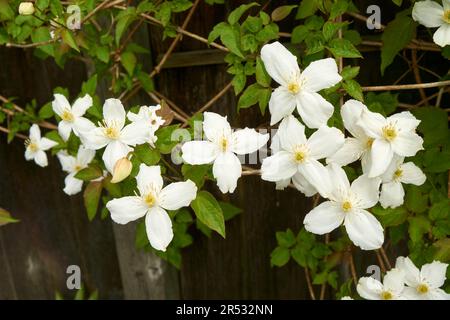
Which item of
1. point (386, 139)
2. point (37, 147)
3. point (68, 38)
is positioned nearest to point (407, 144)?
point (386, 139)

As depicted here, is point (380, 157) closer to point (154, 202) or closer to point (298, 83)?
point (298, 83)

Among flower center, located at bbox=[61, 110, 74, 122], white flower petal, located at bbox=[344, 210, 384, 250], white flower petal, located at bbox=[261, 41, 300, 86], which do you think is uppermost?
flower center, located at bbox=[61, 110, 74, 122]

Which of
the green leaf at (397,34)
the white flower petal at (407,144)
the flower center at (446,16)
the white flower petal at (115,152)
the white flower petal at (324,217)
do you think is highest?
the green leaf at (397,34)

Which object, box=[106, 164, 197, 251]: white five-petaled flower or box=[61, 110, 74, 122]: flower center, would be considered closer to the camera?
box=[106, 164, 197, 251]: white five-petaled flower

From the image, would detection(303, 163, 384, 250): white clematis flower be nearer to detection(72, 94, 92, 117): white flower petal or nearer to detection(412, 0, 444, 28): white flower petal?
detection(412, 0, 444, 28): white flower petal

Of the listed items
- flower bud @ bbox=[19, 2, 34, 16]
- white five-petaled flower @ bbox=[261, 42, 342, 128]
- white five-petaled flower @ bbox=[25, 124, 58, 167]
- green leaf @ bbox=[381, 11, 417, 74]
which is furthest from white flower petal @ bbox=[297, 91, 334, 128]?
white five-petaled flower @ bbox=[25, 124, 58, 167]

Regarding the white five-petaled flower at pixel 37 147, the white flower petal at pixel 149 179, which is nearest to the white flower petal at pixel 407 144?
the white flower petal at pixel 149 179

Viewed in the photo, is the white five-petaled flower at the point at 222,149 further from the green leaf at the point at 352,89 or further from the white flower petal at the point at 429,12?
the white flower petal at the point at 429,12

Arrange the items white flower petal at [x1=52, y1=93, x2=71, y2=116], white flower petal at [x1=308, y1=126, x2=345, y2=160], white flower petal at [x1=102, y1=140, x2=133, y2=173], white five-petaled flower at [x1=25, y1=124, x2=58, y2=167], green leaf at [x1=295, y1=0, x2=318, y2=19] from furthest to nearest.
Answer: white five-petaled flower at [x1=25, y1=124, x2=58, y2=167] → white flower petal at [x1=52, y1=93, x2=71, y2=116] → green leaf at [x1=295, y1=0, x2=318, y2=19] → white flower petal at [x1=102, y1=140, x2=133, y2=173] → white flower petal at [x1=308, y1=126, x2=345, y2=160]
